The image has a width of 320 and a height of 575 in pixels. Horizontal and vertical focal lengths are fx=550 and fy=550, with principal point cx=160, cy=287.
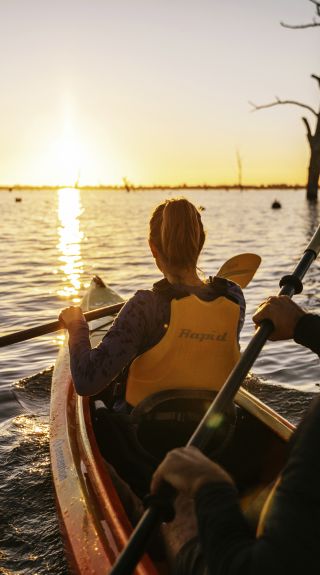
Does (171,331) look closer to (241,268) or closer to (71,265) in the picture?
(241,268)

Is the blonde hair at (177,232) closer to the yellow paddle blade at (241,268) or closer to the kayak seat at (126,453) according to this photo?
the kayak seat at (126,453)

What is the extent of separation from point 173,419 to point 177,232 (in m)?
0.98

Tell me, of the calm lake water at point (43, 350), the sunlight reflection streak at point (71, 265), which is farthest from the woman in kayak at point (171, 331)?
the sunlight reflection streak at point (71, 265)

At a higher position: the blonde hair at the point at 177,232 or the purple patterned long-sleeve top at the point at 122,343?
the blonde hair at the point at 177,232

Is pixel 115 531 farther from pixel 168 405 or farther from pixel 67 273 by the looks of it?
pixel 67 273

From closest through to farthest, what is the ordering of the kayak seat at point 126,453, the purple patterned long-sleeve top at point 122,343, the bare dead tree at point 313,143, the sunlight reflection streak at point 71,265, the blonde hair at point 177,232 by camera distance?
1. the purple patterned long-sleeve top at point 122,343
2. the blonde hair at point 177,232
3. the kayak seat at point 126,453
4. the sunlight reflection streak at point 71,265
5. the bare dead tree at point 313,143

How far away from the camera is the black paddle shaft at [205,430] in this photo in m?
1.72

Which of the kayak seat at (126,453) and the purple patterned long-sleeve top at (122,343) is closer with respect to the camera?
the purple patterned long-sleeve top at (122,343)

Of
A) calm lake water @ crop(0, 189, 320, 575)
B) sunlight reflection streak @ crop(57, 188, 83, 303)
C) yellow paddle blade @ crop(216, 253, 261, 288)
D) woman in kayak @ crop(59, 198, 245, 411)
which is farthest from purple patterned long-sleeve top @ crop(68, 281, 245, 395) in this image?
sunlight reflection streak @ crop(57, 188, 83, 303)

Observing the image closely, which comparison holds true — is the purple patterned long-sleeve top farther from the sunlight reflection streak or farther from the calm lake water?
the sunlight reflection streak

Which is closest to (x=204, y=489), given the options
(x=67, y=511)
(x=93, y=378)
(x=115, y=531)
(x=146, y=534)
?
(x=146, y=534)

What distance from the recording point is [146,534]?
5.76ft

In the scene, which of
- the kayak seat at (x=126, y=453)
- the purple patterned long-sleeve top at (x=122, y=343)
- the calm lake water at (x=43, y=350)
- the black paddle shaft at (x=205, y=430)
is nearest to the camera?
the black paddle shaft at (x=205, y=430)

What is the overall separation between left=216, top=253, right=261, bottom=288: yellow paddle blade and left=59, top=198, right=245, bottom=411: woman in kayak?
171cm
